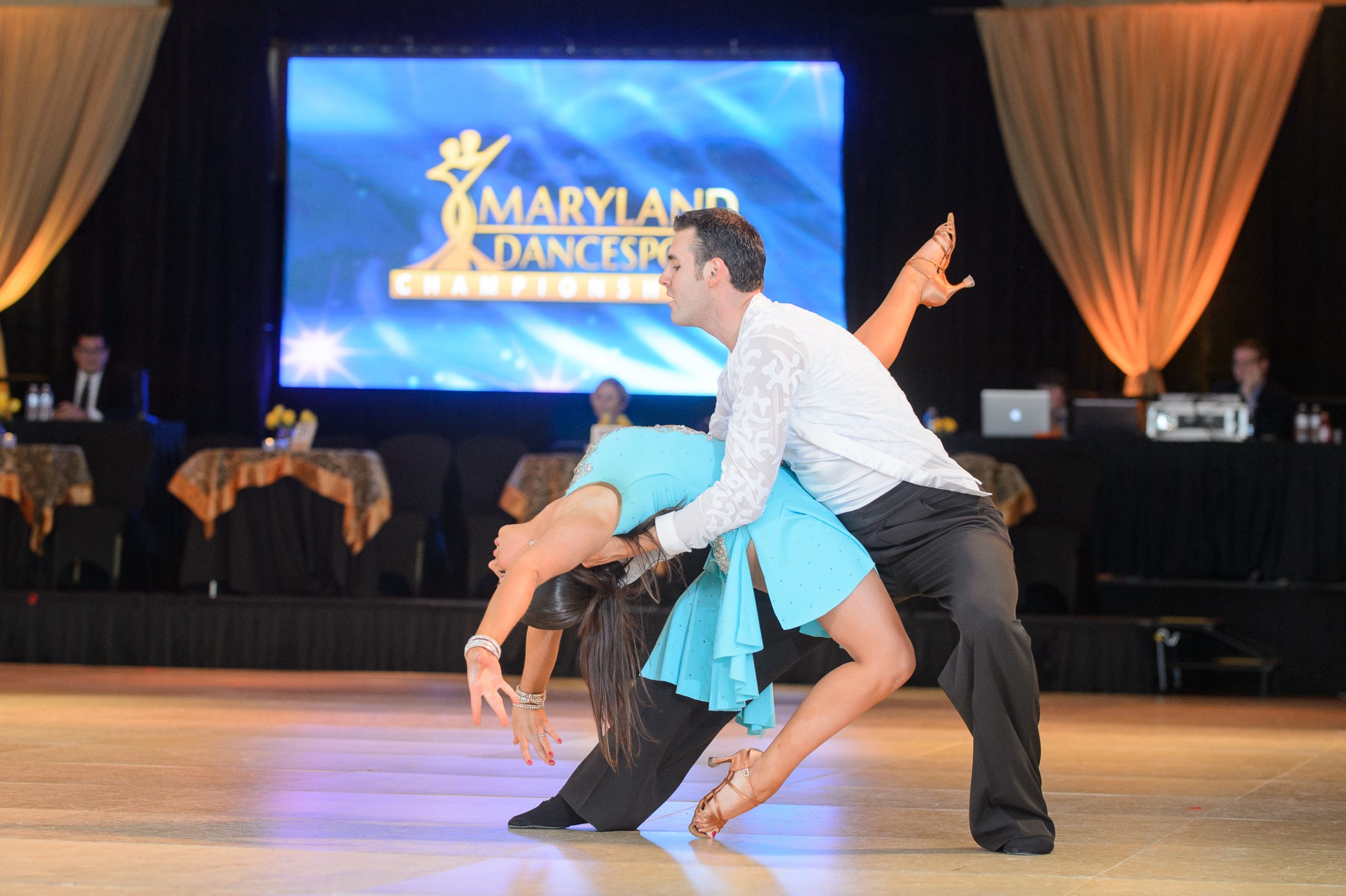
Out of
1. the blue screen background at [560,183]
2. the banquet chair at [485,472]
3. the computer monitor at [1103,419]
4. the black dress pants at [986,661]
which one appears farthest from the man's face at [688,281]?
the blue screen background at [560,183]

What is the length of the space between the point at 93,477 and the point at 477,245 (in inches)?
104

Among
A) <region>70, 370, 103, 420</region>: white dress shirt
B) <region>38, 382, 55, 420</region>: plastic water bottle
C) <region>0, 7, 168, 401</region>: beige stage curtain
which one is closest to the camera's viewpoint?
<region>38, 382, 55, 420</region>: plastic water bottle

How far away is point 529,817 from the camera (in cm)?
238

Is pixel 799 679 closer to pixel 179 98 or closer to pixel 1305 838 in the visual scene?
pixel 1305 838

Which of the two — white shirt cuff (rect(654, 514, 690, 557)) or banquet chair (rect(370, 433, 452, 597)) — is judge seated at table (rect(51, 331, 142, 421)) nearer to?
banquet chair (rect(370, 433, 452, 597))

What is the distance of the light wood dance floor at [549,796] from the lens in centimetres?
192

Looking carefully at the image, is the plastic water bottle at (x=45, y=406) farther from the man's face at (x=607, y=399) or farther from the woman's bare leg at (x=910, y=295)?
the woman's bare leg at (x=910, y=295)

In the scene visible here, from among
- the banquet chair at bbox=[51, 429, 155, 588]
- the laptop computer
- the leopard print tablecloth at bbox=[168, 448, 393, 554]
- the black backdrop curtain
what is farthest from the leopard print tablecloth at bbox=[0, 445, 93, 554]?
the laptop computer

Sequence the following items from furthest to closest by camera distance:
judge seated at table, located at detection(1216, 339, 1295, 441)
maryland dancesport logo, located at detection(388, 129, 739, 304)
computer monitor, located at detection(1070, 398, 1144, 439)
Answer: maryland dancesport logo, located at detection(388, 129, 739, 304) → judge seated at table, located at detection(1216, 339, 1295, 441) → computer monitor, located at detection(1070, 398, 1144, 439)

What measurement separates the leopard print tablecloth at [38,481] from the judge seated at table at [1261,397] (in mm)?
5602

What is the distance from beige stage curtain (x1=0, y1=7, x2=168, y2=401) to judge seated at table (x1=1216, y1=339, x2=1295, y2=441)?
6559 mm

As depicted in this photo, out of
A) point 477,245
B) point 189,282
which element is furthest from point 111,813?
point 189,282

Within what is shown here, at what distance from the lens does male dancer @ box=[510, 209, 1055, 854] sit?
7.28 feet

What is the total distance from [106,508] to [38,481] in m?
0.35
